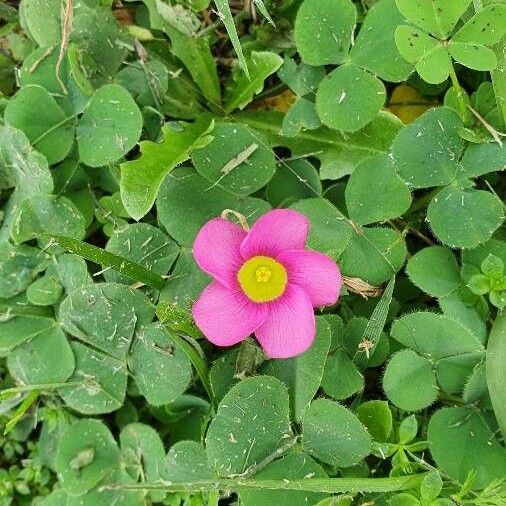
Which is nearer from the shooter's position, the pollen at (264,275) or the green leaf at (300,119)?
the pollen at (264,275)

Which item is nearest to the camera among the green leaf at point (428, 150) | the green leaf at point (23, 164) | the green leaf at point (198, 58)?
the green leaf at point (428, 150)

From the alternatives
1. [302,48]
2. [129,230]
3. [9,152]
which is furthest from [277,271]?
[9,152]

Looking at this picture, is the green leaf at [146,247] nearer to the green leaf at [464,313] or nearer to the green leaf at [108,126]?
the green leaf at [108,126]

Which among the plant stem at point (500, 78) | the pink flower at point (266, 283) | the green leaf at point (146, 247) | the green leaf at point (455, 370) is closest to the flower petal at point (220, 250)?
the pink flower at point (266, 283)

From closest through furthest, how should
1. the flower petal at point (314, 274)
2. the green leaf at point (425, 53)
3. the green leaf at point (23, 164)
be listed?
the flower petal at point (314, 274), the green leaf at point (425, 53), the green leaf at point (23, 164)

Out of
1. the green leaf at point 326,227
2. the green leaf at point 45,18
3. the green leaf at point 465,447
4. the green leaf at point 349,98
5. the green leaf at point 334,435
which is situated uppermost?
the green leaf at point 45,18

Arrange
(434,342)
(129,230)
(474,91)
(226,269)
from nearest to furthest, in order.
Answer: (226,269), (434,342), (129,230), (474,91)

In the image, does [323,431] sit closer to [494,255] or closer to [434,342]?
[434,342]
